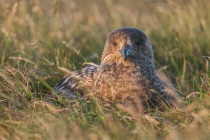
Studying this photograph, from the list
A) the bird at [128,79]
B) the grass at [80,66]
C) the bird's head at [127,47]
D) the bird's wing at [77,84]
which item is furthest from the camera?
the bird's wing at [77,84]

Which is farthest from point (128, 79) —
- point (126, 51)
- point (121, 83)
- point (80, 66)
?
point (80, 66)

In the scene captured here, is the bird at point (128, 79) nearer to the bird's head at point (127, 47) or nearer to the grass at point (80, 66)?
the bird's head at point (127, 47)

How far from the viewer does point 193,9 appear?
6.93 metres

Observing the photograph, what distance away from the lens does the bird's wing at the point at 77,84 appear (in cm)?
517

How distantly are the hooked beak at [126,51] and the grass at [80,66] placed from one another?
1.30 ft

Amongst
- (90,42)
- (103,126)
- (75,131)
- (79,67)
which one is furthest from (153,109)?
(90,42)

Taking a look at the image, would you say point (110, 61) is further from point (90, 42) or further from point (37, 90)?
point (90, 42)

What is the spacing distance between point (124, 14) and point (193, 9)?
123 centimetres

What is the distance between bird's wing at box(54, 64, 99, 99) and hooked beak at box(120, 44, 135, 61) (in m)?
0.40

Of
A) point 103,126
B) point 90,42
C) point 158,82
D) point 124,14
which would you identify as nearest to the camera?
point 103,126

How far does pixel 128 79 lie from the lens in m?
4.85

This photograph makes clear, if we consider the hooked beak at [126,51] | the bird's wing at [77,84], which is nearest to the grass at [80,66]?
the bird's wing at [77,84]

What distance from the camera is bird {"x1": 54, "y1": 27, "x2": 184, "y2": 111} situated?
15.5 ft

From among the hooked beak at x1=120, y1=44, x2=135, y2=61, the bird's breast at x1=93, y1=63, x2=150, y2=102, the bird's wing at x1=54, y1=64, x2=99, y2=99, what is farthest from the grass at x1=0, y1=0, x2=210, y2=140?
the hooked beak at x1=120, y1=44, x2=135, y2=61
